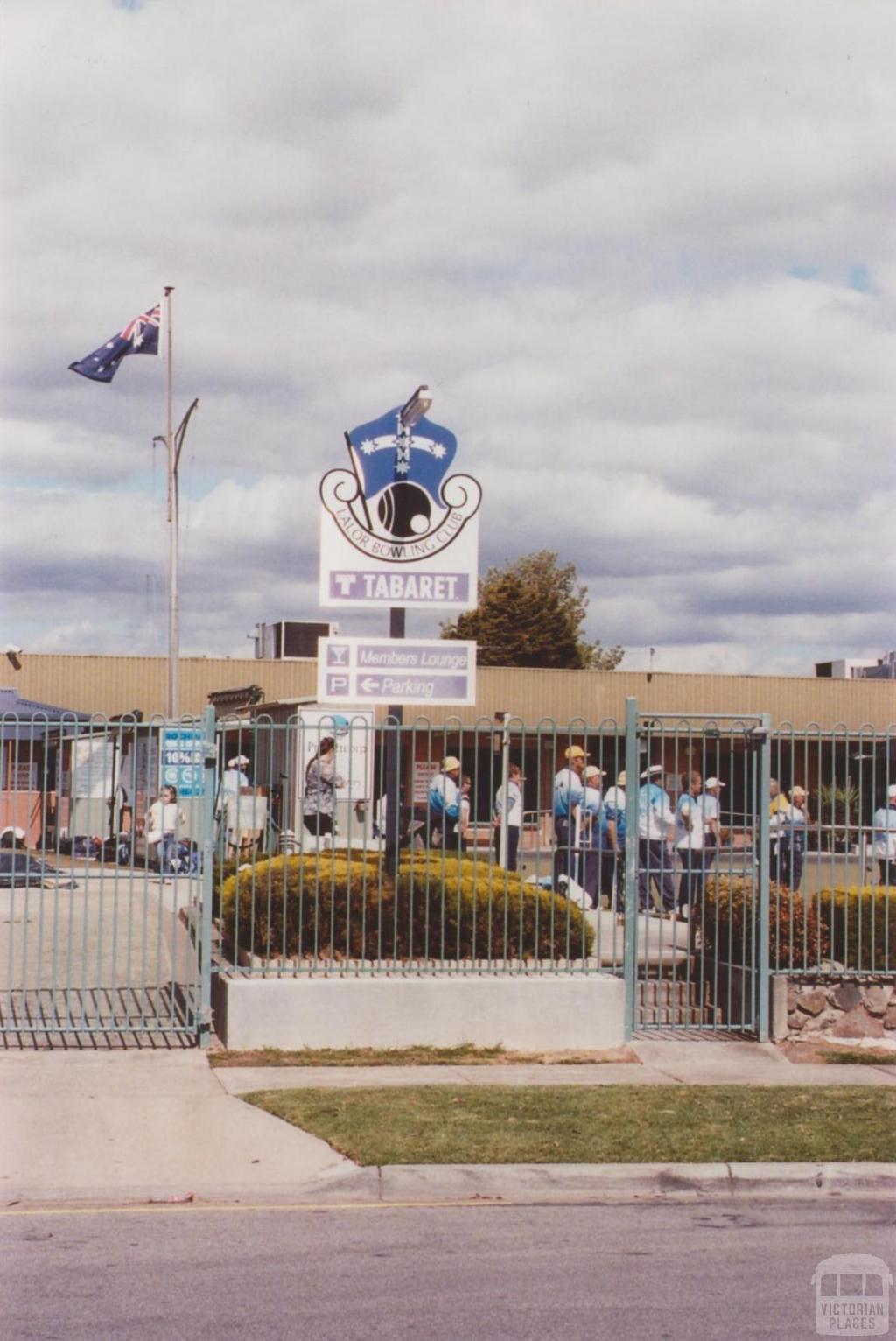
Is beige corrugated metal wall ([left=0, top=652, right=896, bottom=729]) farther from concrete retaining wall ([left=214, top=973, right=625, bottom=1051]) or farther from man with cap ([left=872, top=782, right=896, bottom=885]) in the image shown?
concrete retaining wall ([left=214, top=973, right=625, bottom=1051])

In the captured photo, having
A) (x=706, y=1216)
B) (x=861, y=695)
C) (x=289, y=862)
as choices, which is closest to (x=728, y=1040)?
(x=289, y=862)

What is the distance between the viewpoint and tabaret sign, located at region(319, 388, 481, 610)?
12.2m

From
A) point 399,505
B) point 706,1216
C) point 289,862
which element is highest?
point 399,505

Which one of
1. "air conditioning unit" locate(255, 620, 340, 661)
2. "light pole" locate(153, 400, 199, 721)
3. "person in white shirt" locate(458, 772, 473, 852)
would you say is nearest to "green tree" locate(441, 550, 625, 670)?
"air conditioning unit" locate(255, 620, 340, 661)

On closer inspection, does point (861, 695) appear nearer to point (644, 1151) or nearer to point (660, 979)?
point (660, 979)

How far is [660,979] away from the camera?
1290cm

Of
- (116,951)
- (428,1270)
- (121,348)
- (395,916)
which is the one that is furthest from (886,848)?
(121,348)

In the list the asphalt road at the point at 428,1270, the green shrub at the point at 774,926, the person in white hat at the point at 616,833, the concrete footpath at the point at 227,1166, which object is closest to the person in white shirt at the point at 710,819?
the green shrub at the point at 774,926

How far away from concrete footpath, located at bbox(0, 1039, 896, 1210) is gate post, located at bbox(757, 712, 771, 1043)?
80.9 inches

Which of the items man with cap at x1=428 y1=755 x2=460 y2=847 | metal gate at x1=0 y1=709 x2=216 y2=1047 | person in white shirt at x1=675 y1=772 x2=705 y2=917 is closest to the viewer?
metal gate at x1=0 y1=709 x2=216 y2=1047

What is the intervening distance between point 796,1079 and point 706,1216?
3165 millimetres

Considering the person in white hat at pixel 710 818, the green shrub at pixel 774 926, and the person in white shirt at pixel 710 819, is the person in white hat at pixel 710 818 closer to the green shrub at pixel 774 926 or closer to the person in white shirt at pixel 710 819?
the person in white shirt at pixel 710 819

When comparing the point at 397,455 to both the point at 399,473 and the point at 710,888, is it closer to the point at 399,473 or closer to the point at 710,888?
the point at 399,473

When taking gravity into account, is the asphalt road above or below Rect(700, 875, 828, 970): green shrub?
below
